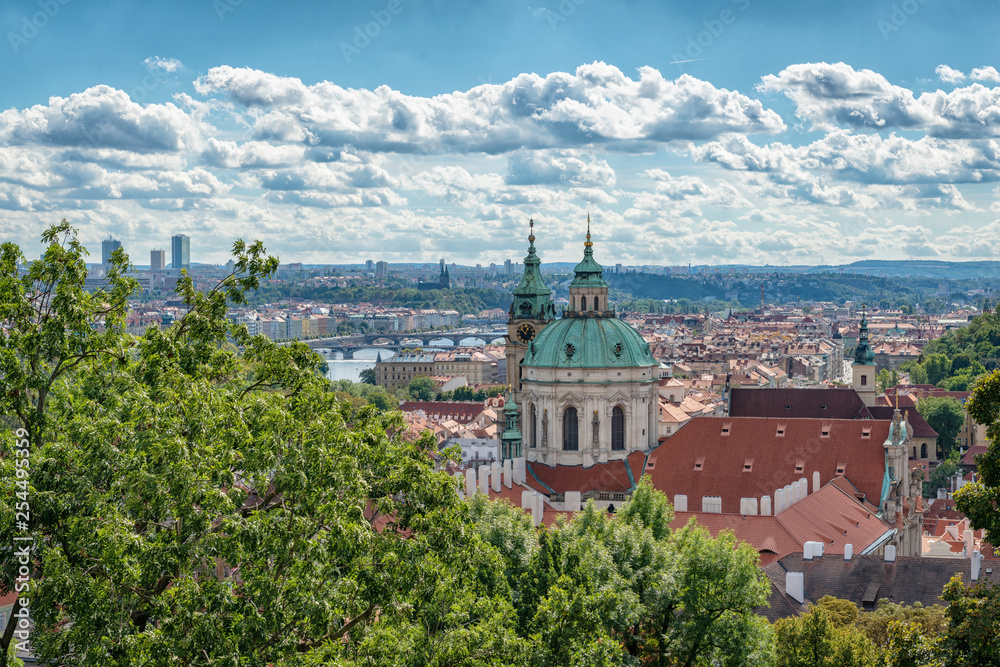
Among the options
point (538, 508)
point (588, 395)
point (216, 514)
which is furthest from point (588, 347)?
point (216, 514)

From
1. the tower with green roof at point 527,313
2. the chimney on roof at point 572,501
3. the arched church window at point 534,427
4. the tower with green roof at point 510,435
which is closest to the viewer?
the chimney on roof at point 572,501

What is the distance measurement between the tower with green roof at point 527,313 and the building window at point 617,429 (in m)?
15.7

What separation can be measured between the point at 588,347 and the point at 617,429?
14.8ft

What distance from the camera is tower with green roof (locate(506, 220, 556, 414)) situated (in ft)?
268

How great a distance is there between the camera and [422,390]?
177750 millimetres

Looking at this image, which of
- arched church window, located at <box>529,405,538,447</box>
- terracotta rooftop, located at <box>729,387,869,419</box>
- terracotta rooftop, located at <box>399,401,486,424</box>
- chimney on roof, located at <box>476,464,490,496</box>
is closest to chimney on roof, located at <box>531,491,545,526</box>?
chimney on roof, located at <box>476,464,490,496</box>

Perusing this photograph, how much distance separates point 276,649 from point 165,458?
3.41 metres

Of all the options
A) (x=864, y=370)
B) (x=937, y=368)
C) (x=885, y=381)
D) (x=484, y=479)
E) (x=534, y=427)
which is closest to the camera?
(x=484, y=479)

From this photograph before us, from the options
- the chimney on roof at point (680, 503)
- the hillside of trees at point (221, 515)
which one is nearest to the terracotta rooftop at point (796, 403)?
the chimney on roof at point (680, 503)

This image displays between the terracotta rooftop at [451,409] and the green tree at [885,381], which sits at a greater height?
the green tree at [885,381]

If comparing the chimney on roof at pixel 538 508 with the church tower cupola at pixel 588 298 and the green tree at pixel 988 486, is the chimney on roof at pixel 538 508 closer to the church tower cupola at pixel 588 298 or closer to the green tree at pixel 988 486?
the church tower cupola at pixel 588 298

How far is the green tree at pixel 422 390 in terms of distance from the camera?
175625 millimetres

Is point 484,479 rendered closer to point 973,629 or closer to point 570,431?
point 570,431

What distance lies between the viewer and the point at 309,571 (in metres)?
19.7
